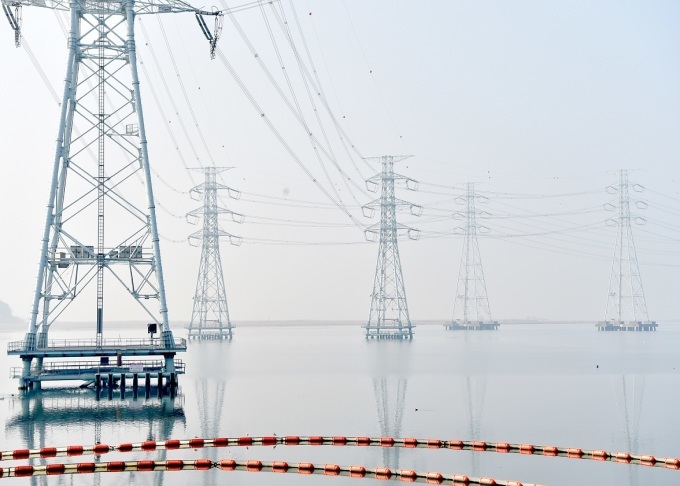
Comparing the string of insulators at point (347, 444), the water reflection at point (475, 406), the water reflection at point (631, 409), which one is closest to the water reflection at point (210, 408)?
the string of insulators at point (347, 444)

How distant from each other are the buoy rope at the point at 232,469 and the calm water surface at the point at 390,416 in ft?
3.30

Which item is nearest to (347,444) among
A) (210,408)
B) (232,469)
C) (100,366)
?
(232,469)

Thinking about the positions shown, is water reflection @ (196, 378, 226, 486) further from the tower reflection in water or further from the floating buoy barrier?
the floating buoy barrier

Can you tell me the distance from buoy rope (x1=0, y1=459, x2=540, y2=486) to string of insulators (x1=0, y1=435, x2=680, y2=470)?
3.74 meters

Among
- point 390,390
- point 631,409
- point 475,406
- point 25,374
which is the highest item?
point 25,374

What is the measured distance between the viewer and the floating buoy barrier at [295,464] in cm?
4191

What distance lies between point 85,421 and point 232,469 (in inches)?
787

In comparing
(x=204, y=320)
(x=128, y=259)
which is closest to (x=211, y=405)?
(x=128, y=259)

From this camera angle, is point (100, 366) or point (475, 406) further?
point (100, 366)

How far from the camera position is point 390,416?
65.8 meters

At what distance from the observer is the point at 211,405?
7294 centimetres

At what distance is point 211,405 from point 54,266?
614 inches

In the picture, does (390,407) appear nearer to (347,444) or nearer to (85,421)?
(347,444)

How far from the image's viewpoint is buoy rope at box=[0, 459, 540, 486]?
41406mm
